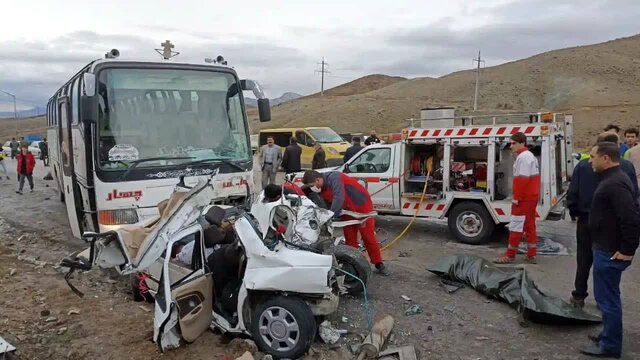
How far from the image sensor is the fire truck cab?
8.11 metres

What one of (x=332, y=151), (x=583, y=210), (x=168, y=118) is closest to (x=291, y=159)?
(x=332, y=151)

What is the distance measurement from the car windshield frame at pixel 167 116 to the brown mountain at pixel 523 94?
142 feet

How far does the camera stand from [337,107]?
6531cm

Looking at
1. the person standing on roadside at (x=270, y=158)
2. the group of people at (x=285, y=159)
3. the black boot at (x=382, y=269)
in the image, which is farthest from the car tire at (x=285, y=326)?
the person standing on roadside at (x=270, y=158)

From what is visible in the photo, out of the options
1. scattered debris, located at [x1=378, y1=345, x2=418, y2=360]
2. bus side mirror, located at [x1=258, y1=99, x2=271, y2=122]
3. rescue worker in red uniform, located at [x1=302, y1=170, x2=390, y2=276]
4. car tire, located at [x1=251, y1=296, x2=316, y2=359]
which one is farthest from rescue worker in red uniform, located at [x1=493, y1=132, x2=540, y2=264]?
car tire, located at [x1=251, y1=296, x2=316, y2=359]

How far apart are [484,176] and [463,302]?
3614 mm

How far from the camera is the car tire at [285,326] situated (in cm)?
421

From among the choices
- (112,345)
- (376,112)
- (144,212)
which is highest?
(376,112)

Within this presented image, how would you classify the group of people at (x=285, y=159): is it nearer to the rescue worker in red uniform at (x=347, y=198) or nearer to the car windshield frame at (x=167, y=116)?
the car windshield frame at (x=167, y=116)

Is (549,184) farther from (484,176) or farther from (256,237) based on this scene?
(256,237)

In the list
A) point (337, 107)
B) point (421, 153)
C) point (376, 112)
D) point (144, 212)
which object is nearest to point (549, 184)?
point (421, 153)

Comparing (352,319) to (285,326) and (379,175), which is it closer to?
(285,326)

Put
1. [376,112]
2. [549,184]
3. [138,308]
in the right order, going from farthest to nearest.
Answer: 1. [376,112]
2. [549,184]
3. [138,308]

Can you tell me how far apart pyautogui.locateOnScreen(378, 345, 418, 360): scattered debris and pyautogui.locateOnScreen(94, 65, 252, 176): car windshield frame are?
3587 millimetres
